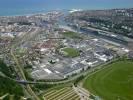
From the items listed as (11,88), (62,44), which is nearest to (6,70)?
(11,88)

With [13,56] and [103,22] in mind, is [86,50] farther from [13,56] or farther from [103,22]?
[103,22]

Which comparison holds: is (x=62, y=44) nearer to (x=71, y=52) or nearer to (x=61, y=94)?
(x=71, y=52)

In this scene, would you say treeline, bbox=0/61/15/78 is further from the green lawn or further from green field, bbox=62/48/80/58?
the green lawn

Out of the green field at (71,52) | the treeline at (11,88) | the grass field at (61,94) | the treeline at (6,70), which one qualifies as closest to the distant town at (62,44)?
the green field at (71,52)

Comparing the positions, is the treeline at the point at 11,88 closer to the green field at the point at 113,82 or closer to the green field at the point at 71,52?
the green field at the point at 113,82

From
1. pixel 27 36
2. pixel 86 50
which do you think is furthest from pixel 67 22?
pixel 86 50
